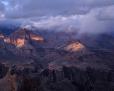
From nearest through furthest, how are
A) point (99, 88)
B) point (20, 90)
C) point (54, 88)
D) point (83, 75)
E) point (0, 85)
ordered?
point (20, 90) → point (0, 85) → point (54, 88) → point (99, 88) → point (83, 75)

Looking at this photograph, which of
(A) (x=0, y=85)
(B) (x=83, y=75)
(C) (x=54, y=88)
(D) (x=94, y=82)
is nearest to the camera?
(A) (x=0, y=85)

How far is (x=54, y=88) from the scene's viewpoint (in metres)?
156

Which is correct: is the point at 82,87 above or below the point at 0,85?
below

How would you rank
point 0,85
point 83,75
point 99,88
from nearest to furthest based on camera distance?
point 0,85
point 99,88
point 83,75

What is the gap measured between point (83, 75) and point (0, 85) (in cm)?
10006

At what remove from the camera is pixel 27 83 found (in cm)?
9631

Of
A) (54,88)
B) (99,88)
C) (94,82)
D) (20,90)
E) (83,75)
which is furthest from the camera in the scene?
(83,75)

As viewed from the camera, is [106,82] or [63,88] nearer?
[63,88]

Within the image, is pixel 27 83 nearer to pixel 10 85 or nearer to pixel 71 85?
pixel 10 85

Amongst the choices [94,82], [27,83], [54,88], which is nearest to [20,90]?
[27,83]

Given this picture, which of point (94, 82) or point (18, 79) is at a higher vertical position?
point (18, 79)

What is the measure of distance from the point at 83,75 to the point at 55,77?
15.1 meters

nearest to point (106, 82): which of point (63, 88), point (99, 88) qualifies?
point (99, 88)

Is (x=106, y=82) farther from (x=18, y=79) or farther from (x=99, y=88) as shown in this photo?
(x=18, y=79)
